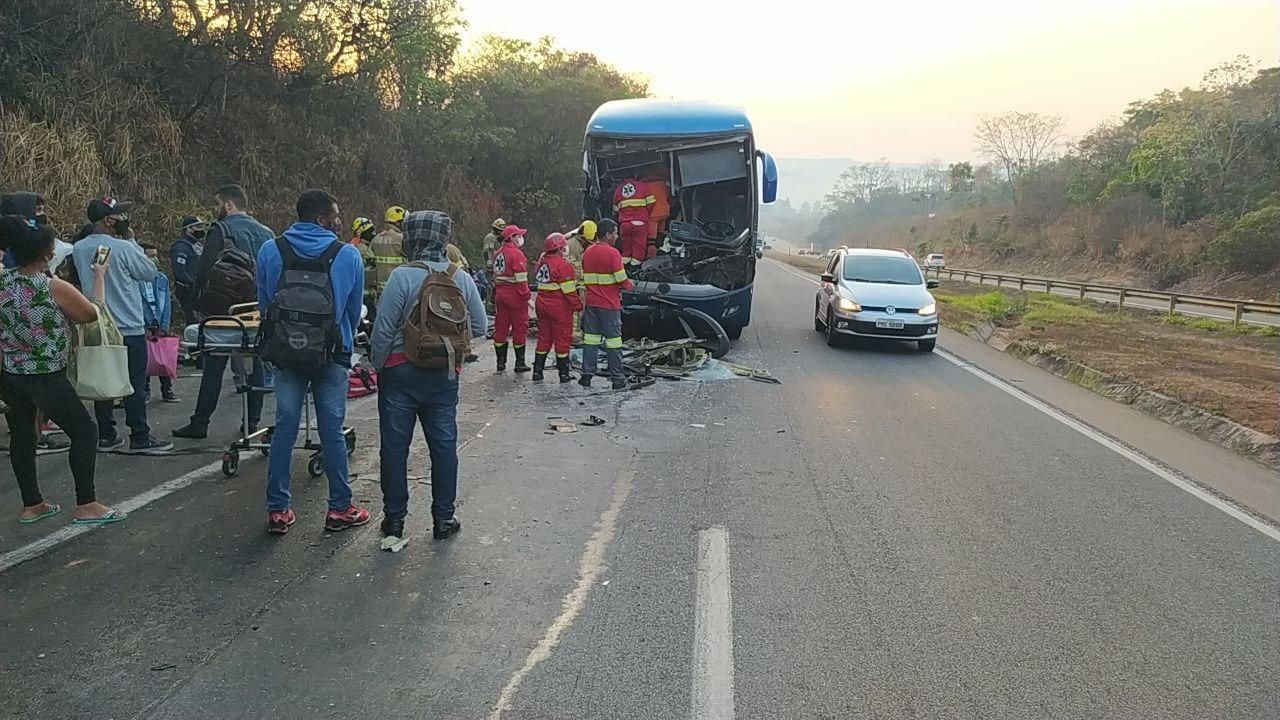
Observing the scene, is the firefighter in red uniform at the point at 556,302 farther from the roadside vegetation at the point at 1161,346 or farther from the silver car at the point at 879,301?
the roadside vegetation at the point at 1161,346

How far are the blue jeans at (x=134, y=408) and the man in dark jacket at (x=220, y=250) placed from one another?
1.43 feet

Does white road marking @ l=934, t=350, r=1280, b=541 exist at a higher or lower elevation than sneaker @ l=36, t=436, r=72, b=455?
lower

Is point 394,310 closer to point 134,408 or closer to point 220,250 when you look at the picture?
point 220,250

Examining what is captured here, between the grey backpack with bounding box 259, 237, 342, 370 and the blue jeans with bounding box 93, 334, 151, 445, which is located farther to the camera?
the blue jeans with bounding box 93, 334, 151, 445

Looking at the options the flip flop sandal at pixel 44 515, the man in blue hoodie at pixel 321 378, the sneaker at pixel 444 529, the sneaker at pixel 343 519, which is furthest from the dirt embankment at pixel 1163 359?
the flip flop sandal at pixel 44 515

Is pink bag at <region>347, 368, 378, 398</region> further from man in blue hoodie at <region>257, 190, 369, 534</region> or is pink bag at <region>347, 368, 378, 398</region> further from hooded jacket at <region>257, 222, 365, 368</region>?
hooded jacket at <region>257, 222, 365, 368</region>

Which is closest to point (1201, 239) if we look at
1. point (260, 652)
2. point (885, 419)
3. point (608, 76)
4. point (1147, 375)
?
point (608, 76)

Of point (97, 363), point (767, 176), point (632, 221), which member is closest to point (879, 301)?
point (767, 176)

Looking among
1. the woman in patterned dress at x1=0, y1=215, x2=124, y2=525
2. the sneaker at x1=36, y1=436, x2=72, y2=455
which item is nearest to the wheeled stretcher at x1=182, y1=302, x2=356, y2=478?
the woman in patterned dress at x1=0, y1=215, x2=124, y2=525

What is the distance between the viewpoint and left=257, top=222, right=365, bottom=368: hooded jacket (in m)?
4.86

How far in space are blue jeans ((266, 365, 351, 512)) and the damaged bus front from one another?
296 inches

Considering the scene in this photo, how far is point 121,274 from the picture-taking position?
6500mm

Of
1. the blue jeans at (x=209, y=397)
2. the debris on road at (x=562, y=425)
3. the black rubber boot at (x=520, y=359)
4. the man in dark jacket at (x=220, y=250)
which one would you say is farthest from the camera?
the black rubber boot at (x=520, y=359)

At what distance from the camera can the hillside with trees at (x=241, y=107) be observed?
1236 centimetres
